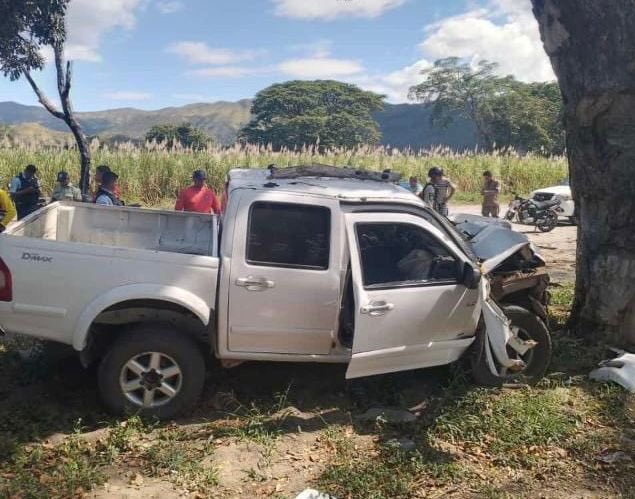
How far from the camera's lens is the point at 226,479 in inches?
146

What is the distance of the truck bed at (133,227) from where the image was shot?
18.2ft

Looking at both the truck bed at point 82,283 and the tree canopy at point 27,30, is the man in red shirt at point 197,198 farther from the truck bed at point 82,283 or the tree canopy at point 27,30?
the tree canopy at point 27,30

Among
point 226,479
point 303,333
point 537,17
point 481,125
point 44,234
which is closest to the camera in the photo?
point 226,479

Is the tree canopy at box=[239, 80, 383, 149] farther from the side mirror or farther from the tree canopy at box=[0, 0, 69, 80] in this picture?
the side mirror

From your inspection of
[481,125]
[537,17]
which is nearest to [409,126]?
[481,125]

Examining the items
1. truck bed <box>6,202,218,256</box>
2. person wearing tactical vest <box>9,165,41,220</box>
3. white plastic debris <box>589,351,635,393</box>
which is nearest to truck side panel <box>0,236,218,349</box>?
truck bed <box>6,202,218,256</box>

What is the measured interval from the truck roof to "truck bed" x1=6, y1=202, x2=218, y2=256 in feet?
2.69

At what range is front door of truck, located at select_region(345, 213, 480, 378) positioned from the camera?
4277mm

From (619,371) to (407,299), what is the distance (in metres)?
2.17

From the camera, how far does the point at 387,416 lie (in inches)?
178

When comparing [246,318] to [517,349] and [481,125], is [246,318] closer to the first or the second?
[517,349]

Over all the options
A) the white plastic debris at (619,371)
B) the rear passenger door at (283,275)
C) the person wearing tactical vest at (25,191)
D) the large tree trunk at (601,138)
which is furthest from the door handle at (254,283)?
the person wearing tactical vest at (25,191)

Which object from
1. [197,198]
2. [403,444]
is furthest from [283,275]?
[197,198]

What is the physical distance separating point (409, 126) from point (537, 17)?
13464 cm
